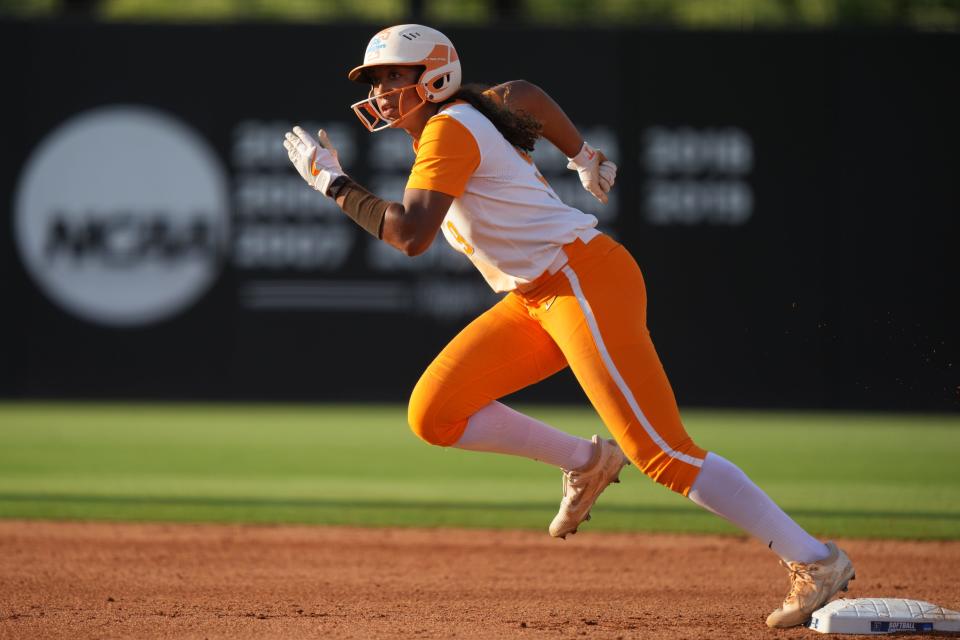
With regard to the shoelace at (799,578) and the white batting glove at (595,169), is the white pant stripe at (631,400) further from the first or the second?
the white batting glove at (595,169)

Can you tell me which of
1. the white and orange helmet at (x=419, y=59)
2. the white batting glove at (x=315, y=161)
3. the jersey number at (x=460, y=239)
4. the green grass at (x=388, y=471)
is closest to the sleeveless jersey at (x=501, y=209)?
the jersey number at (x=460, y=239)

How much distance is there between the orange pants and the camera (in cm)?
441

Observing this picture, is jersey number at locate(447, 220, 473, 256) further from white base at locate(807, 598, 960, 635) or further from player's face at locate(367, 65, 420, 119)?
white base at locate(807, 598, 960, 635)

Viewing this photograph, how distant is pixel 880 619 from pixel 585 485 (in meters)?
1.20

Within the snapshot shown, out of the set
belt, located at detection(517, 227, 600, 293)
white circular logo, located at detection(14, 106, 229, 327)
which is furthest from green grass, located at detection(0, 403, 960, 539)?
belt, located at detection(517, 227, 600, 293)

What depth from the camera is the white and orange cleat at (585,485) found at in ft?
16.6

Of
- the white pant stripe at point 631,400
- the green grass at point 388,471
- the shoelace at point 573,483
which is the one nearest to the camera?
the white pant stripe at point 631,400

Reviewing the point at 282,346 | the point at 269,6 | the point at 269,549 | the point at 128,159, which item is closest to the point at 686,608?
the point at 269,549

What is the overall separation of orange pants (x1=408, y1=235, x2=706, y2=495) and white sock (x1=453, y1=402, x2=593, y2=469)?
0.08 m

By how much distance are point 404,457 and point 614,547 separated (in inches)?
138

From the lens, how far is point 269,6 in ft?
45.9

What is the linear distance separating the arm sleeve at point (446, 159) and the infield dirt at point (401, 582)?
1.55 m

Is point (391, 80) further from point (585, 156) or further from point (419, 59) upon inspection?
point (585, 156)

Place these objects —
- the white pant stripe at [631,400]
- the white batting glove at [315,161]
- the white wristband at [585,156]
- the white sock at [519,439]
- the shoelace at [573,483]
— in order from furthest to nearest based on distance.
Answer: the white wristband at [585,156], the shoelace at [573,483], the white sock at [519,439], the white batting glove at [315,161], the white pant stripe at [631,400]
